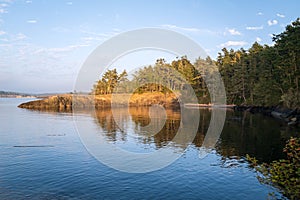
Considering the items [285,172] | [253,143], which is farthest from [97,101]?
[285,172]

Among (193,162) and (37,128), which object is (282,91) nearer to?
(193,162)

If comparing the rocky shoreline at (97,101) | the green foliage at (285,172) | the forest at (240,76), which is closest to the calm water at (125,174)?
the green foliage at (285,172)

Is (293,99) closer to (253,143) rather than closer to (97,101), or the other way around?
(253,143)

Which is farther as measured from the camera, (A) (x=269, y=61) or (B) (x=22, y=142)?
(A) (x=269, y=61)

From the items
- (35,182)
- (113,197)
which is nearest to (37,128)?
(35,182)

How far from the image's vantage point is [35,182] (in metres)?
23.8

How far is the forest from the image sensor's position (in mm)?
80125

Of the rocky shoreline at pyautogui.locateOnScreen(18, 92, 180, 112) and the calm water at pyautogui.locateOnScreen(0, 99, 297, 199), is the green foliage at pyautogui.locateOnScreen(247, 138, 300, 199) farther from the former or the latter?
the rocky shoreline at pyautogui.locateOnScreen(18, 92, 180, 112)

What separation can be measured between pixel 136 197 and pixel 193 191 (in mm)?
5015

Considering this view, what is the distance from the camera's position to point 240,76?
122875mm

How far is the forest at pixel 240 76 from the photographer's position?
80125 millimetres

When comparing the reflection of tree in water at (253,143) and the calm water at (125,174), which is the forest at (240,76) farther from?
the calm water at (125,174)

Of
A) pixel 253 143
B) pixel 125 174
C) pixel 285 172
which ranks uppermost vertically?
pixel 285 172

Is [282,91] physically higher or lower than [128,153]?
higher
